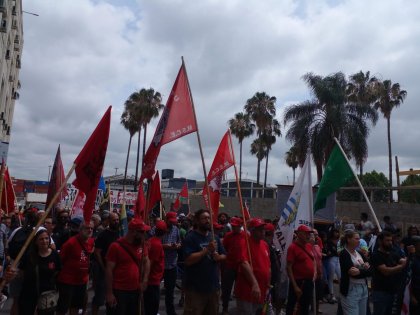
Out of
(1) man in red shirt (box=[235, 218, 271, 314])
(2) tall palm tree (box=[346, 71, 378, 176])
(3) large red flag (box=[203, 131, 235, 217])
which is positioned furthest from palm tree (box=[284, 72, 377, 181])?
(1) man in red shirt (box=[235, 218, 271, 314])

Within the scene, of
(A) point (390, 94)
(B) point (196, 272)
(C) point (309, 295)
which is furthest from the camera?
(A) point (390, 94)

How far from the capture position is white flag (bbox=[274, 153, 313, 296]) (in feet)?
24.5

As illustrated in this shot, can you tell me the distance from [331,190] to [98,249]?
4299 mm

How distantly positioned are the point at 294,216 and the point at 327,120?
18928 mm

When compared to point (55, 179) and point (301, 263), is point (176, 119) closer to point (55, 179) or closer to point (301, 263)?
point (301, 263)

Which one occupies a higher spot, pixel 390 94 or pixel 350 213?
pixel 390 94

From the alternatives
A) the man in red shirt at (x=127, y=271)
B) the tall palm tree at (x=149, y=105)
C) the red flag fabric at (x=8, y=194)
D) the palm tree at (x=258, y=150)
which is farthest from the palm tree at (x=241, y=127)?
the man in red shirt at (x=127, y=271)

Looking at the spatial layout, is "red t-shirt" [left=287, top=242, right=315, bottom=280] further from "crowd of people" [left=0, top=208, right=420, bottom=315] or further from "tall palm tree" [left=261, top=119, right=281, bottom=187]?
"tall palm tree" [left=261, top=119, right=281, bottom=187]

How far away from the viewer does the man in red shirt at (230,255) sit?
7.48 m

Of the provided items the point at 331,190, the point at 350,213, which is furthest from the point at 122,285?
the point at 350,213

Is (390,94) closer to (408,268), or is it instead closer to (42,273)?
(408,268)

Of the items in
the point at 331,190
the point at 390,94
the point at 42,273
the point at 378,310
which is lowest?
the point at 378,310

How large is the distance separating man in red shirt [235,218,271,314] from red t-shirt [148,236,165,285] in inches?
54.5

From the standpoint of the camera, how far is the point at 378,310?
21.0 ft
